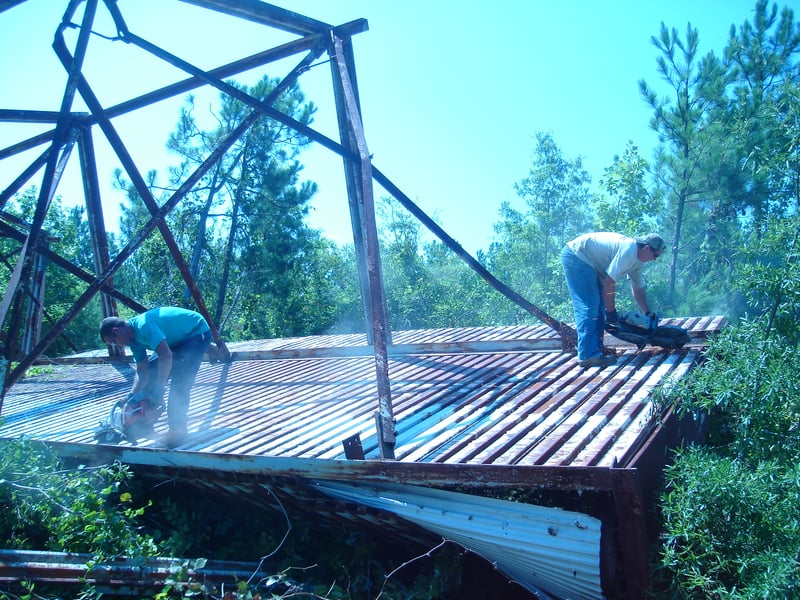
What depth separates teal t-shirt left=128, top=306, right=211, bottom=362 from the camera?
5.89 m

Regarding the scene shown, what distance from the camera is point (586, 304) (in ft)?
19.9

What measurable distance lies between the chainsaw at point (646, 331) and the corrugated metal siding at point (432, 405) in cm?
12

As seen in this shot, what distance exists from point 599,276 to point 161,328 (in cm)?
427

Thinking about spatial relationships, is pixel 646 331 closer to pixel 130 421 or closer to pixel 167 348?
pixel 167 348

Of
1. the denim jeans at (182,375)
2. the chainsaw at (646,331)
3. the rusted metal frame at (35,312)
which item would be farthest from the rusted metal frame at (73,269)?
the chainsaw at (646,331)

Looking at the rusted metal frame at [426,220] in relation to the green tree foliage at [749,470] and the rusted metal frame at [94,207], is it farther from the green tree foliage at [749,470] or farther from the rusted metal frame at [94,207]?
the rusted metal frame at [94,207]

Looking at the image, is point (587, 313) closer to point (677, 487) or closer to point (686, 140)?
point (677, 487)

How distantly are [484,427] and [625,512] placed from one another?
1.30m

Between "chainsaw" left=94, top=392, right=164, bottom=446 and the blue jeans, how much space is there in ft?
13.4

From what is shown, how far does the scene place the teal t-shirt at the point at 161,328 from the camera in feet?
19.3

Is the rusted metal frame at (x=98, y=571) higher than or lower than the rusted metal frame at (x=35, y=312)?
lower

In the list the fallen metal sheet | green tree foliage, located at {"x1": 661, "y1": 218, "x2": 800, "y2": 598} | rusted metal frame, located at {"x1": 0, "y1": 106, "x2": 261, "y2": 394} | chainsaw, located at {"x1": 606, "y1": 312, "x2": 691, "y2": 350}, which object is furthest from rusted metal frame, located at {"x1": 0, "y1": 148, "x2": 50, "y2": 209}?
green tree foliage, located at {"x1": 661, "y1": 218, "x2": 800, "y2": 598}

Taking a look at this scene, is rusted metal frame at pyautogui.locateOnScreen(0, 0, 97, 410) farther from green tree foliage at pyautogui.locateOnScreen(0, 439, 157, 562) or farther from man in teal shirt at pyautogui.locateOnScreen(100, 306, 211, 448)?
green tree foliage at pyautogui.locateOnScreen(0, 439, 157, 562)

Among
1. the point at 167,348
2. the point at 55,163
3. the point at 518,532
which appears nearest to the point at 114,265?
the point at 55,163
